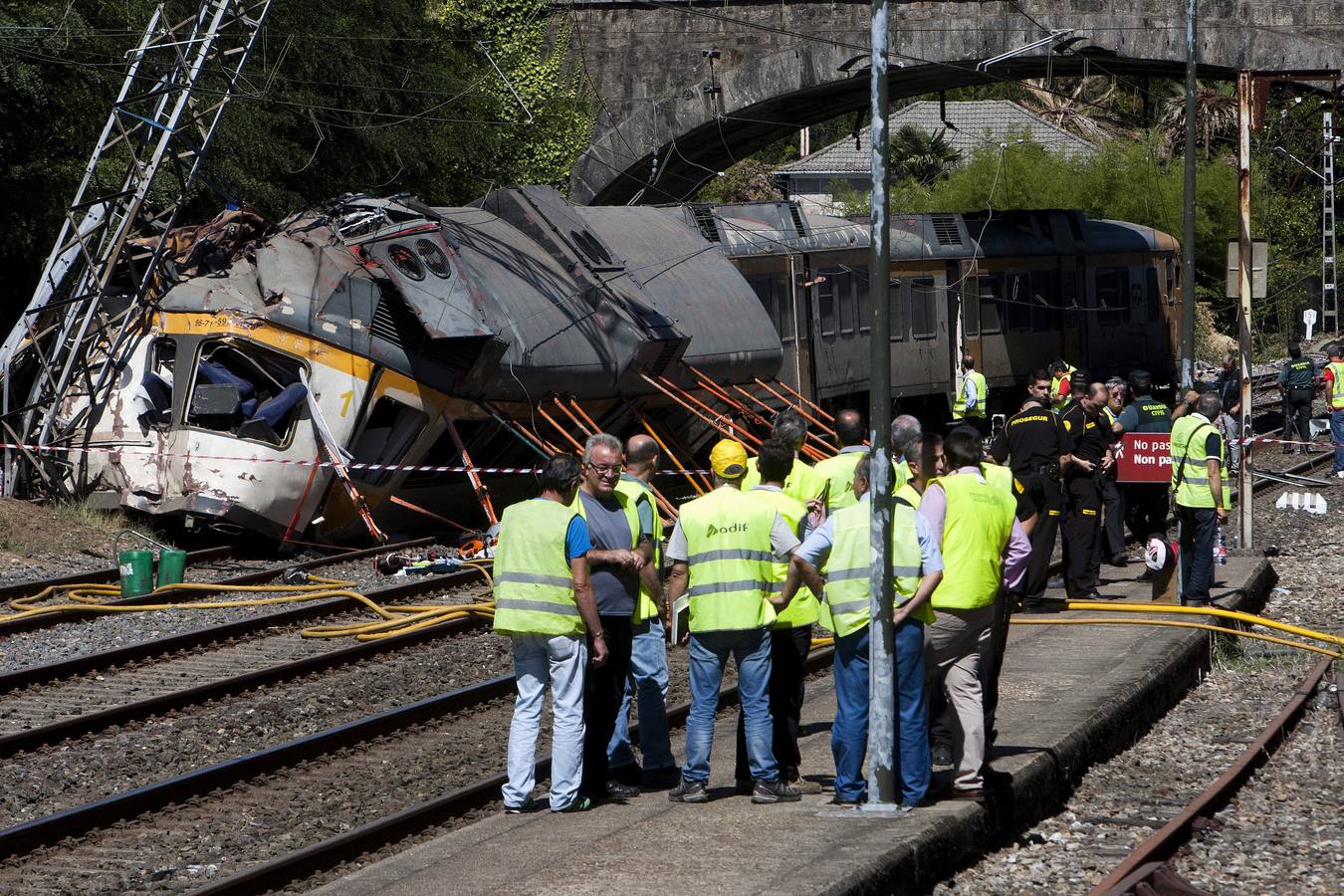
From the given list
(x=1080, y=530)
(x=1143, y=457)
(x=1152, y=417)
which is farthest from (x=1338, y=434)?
(x=1080, y=530)

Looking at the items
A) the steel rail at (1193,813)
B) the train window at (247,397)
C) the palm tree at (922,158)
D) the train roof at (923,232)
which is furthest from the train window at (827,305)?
the palm tree at (922,158)

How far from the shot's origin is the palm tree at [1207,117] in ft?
197

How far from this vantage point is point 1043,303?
3053 centimetres

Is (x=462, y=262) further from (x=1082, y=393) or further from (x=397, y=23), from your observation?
(x=397, y=23)

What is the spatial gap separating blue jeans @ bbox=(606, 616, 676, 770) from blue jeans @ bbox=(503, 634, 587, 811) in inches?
24.3

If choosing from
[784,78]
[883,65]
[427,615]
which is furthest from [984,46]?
[883,65]

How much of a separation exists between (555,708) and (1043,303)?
23.8 metres

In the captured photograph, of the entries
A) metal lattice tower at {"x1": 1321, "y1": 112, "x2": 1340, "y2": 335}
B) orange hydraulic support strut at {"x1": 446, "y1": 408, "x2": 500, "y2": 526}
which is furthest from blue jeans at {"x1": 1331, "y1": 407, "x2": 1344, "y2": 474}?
metal lattice tower at {"x1": 1321, "y1": 112, "x2": 1340, "y2": 335}

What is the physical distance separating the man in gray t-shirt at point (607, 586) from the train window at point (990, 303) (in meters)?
21.1

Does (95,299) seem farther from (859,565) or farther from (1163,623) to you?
(859,565)

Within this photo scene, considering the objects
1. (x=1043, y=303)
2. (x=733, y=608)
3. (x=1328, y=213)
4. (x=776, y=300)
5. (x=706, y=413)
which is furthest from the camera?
(x=1328, y=213)

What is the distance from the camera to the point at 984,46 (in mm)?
32906

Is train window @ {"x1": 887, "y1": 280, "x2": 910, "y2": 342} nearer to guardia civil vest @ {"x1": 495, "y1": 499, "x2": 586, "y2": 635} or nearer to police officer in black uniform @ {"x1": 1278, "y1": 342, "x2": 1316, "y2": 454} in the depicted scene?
police officer in black uniform @ {"x1": 1278, "y1": 342, "x2": 1316, "y2": 454}

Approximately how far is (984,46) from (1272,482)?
11.0 metres
